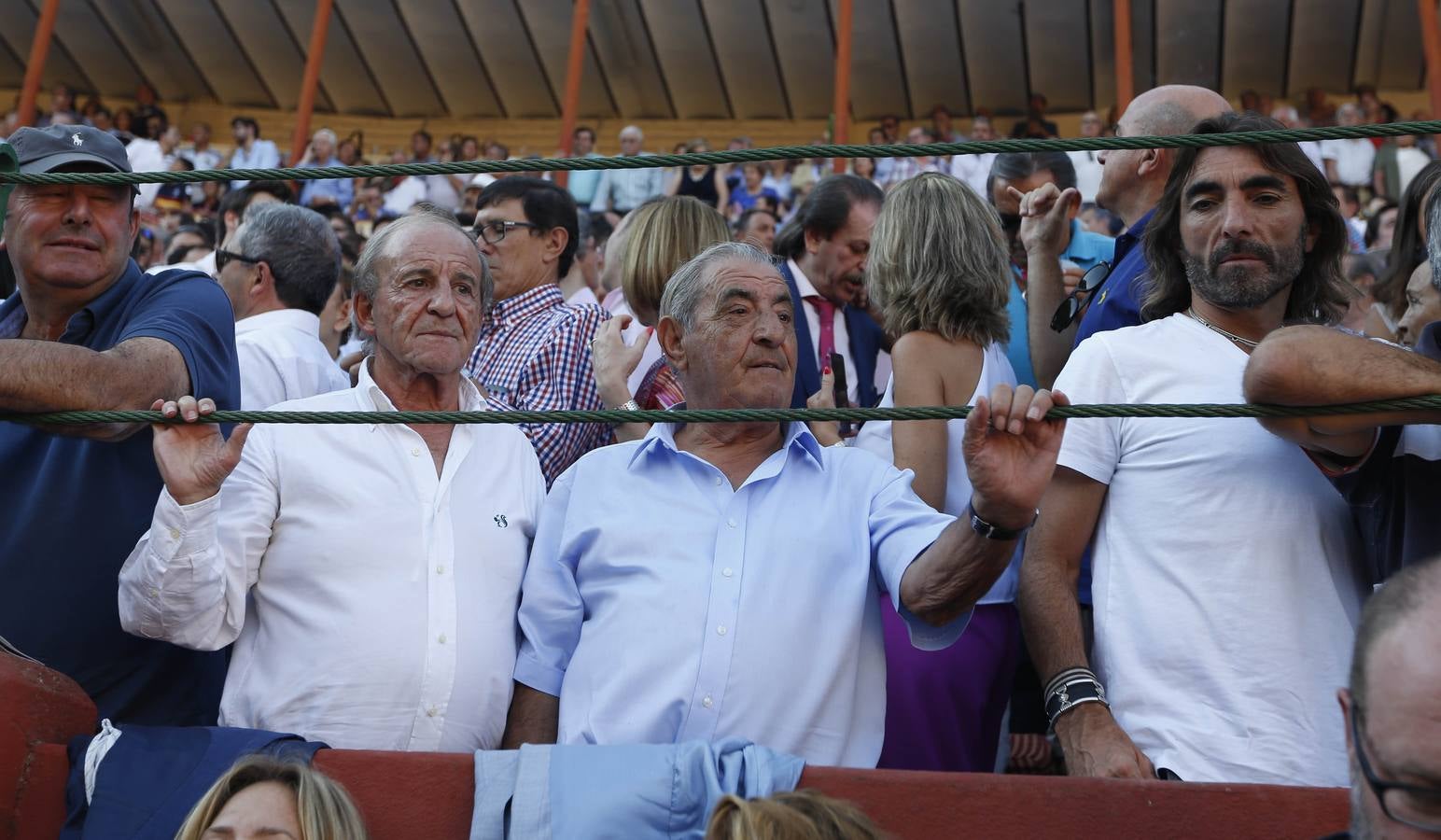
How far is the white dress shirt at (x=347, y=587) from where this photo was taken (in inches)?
104

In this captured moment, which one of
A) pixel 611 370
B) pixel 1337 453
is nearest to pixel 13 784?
pixel 611 370

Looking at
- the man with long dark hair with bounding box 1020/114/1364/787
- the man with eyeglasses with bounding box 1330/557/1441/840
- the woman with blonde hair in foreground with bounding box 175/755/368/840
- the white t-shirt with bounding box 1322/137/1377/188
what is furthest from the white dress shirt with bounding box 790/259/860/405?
the white t-shirt with bounding box 1322/137/1377/188

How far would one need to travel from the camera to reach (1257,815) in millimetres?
2279

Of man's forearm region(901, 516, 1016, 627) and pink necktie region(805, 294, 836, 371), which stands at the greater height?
pink necktie region(805, 294, 836, 371)

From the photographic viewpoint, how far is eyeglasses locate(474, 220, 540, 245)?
4375 millimetres

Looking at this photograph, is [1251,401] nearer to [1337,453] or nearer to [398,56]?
[1337,453]

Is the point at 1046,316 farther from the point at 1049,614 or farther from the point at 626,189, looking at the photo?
the point at 626,189

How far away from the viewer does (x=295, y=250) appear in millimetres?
4281

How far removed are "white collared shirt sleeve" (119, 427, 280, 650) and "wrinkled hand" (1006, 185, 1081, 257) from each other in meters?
1.88

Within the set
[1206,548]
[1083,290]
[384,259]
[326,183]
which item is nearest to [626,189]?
[326,183]

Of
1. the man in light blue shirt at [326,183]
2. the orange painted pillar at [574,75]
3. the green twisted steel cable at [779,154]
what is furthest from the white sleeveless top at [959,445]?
the orange painted pillar at [574,75]

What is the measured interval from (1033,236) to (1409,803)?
2311 millimetres

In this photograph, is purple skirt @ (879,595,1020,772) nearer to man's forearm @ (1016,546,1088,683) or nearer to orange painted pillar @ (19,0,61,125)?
man's forearm @ (1016,546,1088,683)

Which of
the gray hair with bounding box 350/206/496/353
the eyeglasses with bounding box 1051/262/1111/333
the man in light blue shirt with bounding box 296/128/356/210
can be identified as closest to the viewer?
the gray hair with bounding box 350/206/496/353
